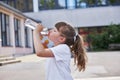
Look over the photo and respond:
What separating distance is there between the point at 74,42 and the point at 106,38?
121ft

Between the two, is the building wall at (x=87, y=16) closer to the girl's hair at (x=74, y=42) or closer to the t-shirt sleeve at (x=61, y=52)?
the girl's hair at (x=74, y=42)

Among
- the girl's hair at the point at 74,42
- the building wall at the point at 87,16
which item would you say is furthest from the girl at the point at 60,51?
the building wall at the point at 87,16

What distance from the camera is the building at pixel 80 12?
42.4 meters

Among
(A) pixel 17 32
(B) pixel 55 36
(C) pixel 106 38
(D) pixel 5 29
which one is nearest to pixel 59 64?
(B) pixel 55 36

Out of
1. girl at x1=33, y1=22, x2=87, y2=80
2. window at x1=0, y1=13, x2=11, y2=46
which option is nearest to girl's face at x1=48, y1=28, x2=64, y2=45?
girl at x1=33, y1=22, x2=87, y2=80

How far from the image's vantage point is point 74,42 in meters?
3.62

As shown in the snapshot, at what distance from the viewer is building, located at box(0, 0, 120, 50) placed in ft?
139

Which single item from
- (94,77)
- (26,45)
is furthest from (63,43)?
(26,45)

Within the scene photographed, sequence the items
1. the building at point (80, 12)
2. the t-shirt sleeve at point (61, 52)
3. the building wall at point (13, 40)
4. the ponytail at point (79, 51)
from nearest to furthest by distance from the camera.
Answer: the t-shirt sleeve at point (61, 52) → the ponytail at point (79, 51) → the building wall at point (13, 40) → the building at point (80, 12)

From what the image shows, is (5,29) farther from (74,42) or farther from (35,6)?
(74,42)

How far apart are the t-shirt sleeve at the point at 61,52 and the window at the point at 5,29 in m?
24.4

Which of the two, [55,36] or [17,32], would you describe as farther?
[17,32]

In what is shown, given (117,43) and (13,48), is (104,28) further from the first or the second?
(13,48)

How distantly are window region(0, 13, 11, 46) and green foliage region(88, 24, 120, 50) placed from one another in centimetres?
1317
